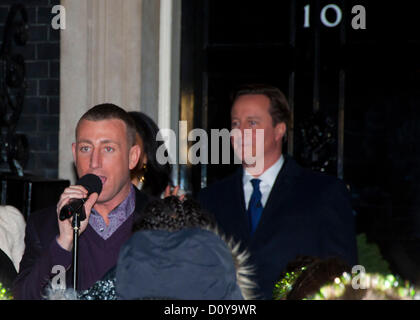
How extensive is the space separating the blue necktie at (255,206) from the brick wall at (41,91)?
216cm

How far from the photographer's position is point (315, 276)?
1580mm

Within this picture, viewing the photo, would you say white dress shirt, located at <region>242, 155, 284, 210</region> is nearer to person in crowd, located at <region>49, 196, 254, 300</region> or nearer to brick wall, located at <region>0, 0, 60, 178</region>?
person in crowd, located at <region>49, 196, 254, 300</region>

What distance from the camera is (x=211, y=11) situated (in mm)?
4820

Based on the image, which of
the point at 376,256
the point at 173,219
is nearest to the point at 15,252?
the point at 173,219

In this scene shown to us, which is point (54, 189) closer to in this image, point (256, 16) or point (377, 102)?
point (256, 16)

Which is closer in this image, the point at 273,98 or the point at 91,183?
the point at 91,183

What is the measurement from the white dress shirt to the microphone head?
1.01 m

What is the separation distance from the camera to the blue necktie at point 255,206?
2893 mm

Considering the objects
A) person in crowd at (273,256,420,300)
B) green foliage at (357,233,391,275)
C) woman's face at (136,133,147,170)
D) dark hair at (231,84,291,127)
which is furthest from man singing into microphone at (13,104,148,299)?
green foliage at (357,233,391,275)

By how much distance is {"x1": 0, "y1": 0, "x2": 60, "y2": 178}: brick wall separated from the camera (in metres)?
4.66

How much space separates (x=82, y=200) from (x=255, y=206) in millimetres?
1169

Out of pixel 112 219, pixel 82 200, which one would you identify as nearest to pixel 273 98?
pixel 112 219

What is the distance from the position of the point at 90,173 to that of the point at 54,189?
1974mm

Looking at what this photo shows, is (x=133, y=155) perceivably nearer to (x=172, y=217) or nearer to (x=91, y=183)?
(x=91, y=183)
